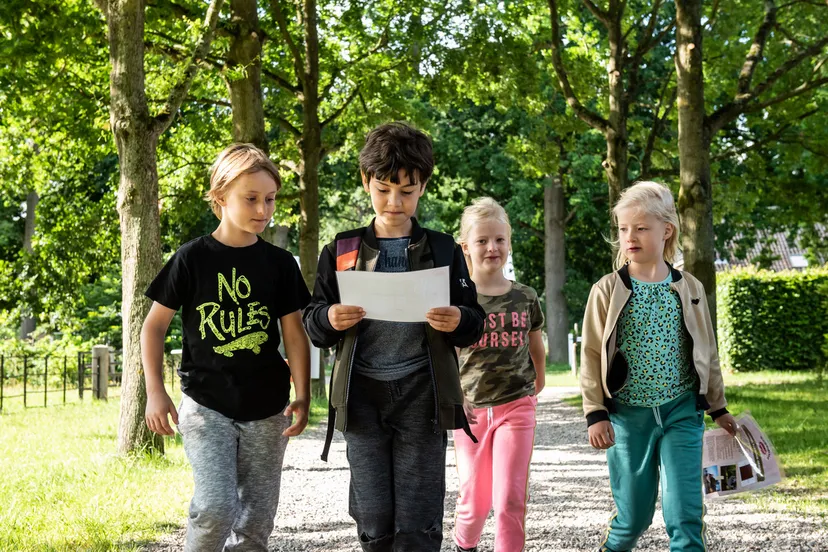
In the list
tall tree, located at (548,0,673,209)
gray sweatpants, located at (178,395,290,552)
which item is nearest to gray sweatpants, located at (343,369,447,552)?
gray sweatpants, located at (178,395,290,552)

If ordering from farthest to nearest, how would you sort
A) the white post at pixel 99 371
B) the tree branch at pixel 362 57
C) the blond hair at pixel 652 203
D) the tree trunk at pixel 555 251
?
the tree trunk at pixel 555 251 → the white post at pixel 99 371 → the tree branch at pixel 362 57 → the blond hair at pixel 652 203

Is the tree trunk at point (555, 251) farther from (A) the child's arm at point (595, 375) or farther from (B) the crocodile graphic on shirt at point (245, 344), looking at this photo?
(B) the crocodile graphic on shirt at point (245, 344)

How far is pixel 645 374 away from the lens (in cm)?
448

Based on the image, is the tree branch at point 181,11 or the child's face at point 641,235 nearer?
the child's face at point 641,235

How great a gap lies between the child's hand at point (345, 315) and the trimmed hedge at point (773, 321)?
20930mm

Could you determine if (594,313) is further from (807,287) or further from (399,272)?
(807,287)

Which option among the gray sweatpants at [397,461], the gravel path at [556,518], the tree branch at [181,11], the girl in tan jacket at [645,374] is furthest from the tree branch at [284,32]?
the gray sweatpants at [397,461]

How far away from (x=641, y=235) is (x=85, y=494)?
4.54 meters

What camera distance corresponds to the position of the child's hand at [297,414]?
13.4 feet

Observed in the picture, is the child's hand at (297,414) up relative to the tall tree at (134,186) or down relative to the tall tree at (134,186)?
down

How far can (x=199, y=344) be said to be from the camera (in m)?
3.99

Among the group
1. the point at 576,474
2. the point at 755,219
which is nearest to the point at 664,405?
the point at 576,474

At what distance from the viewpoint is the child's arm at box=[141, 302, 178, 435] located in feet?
13.1

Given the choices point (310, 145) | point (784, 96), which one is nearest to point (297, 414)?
point (784, 96)
